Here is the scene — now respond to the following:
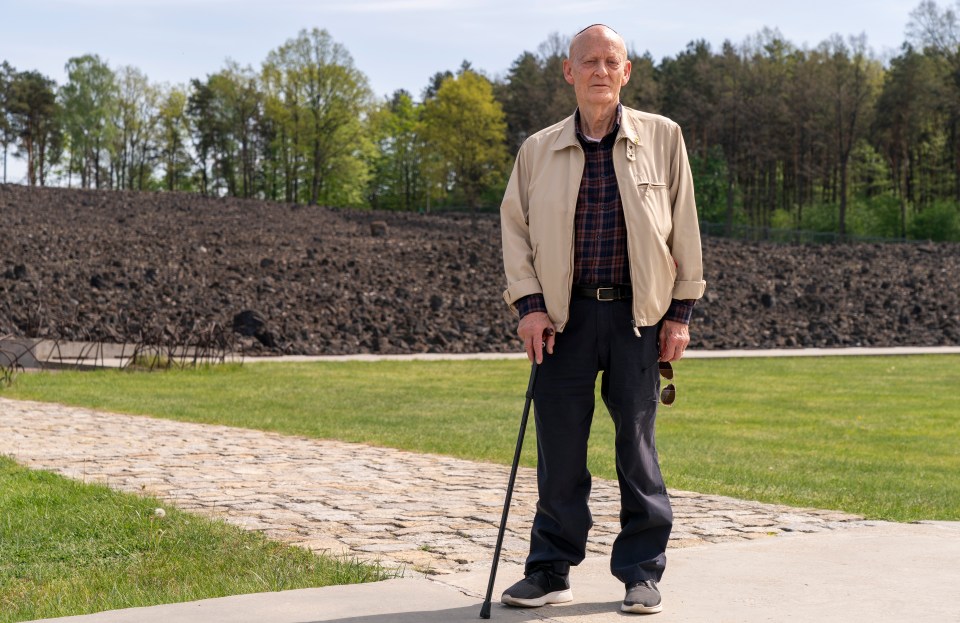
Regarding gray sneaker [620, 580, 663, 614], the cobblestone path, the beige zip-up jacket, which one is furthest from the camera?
the cobblestone path

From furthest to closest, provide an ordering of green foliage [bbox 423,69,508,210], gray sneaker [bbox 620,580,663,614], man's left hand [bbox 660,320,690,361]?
green foliage [bbox 423,69,508,210], man's left hand [bbox 660,320,690,361], gray sneaker [bbox 620,580,663,614]

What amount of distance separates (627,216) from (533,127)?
6521cm

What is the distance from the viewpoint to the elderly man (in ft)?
14.7

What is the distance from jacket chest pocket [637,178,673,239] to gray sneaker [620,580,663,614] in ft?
4.25

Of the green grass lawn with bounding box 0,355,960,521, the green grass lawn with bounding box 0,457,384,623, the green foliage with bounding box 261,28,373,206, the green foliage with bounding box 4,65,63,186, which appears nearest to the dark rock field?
the green grass lawn with bounding box 0,355,960,521

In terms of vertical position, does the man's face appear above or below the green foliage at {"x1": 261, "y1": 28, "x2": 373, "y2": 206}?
below

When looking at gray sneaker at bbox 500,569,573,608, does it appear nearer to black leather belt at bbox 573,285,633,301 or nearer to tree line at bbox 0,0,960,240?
black leather belt at bbox 573,285,633,301

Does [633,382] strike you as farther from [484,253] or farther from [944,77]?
[944,77]

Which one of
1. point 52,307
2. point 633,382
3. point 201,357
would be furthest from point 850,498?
point 52,307

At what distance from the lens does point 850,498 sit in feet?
25.5

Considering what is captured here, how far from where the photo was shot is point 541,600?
4.48 metres

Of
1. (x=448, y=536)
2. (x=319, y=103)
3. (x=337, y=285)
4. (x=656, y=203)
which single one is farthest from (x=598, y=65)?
(x=319, y=103)

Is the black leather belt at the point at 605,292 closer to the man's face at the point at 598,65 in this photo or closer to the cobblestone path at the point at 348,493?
the man's face at the point at 598,65

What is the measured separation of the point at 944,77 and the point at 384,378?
5305 centimetres
